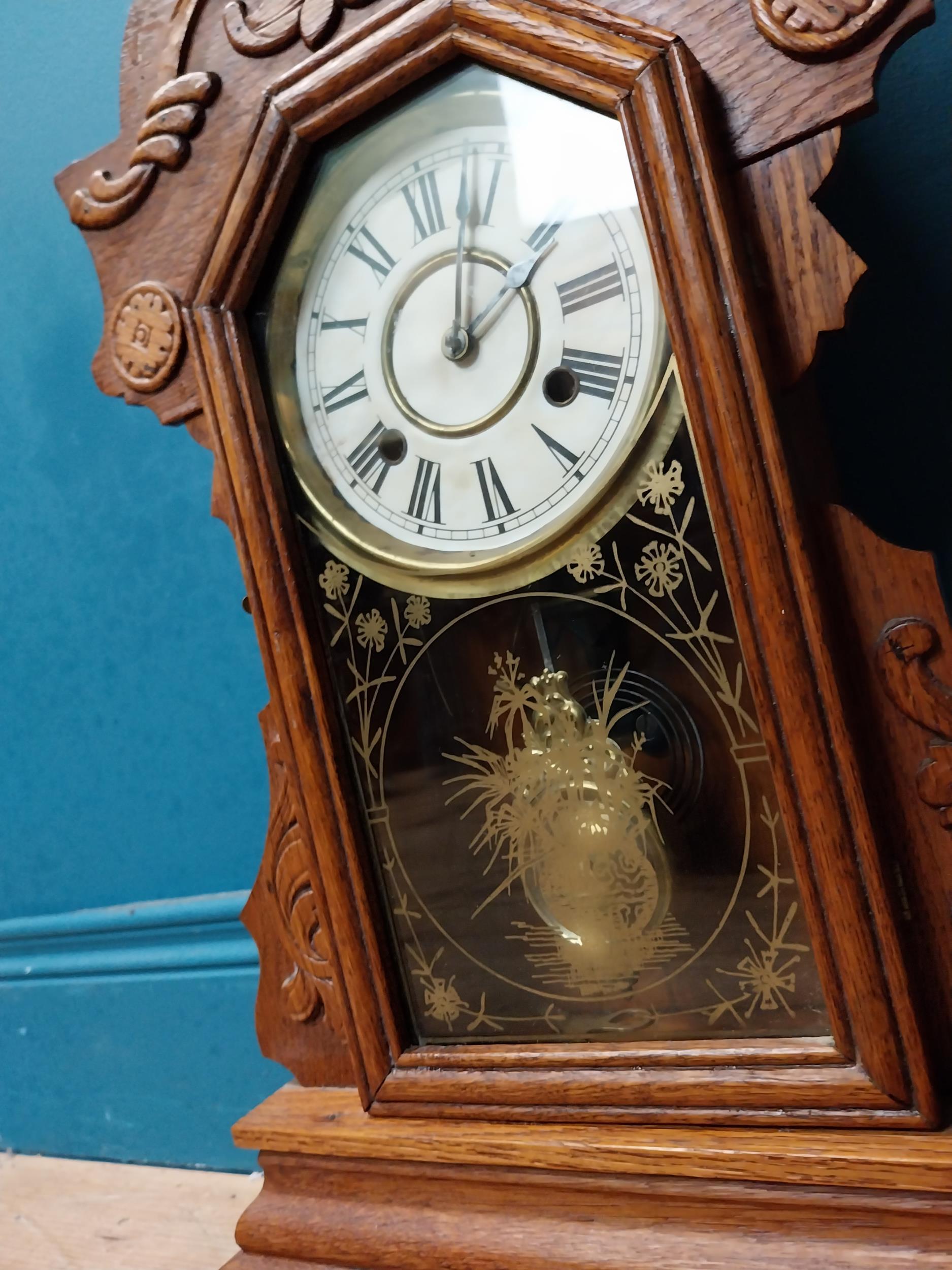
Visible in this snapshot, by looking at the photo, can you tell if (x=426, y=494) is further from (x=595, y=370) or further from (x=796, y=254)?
(x=796, y=254)

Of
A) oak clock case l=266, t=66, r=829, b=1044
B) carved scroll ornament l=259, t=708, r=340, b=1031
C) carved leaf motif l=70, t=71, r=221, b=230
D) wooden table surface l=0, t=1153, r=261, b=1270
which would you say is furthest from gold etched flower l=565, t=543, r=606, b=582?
wooden table surface l=0, t=1153, r=261, b=1270

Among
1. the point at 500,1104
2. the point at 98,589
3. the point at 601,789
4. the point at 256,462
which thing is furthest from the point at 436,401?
the point at 98,589

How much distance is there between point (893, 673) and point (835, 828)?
0.08 metres

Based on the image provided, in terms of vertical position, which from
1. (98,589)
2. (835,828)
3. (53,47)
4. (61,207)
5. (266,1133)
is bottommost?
(266,1133)

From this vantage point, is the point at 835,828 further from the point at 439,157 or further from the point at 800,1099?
the point at 439,157

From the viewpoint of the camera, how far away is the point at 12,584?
1.17 m

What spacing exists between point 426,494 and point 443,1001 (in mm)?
303

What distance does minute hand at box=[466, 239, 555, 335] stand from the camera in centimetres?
58

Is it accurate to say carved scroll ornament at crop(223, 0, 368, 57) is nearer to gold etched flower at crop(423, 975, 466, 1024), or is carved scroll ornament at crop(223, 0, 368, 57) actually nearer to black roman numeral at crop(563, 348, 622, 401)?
black roman numeral at crop(563, 348, 622, 401)

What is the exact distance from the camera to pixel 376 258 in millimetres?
636

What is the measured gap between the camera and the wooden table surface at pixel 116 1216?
891mm

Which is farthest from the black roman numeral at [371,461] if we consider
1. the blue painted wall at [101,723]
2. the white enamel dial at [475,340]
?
the blue painted wall at [101,723]

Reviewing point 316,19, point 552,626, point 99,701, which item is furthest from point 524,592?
point 99,701

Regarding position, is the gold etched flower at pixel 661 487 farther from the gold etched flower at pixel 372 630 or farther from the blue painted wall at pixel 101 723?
the blue painted wall at pixel 101 723
